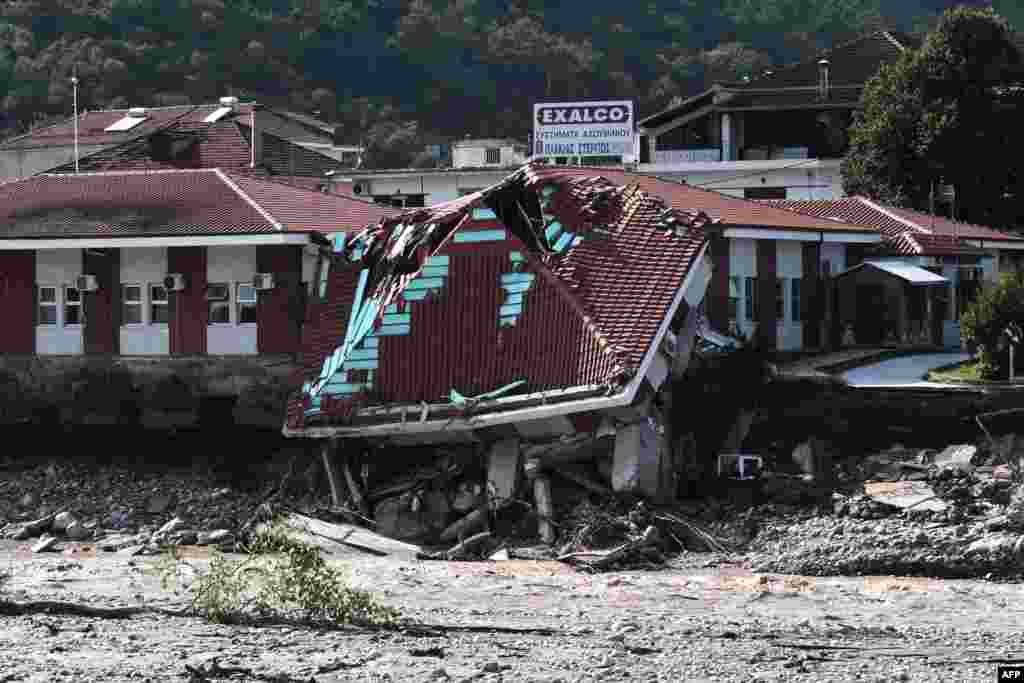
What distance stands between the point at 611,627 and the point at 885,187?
34920 mm

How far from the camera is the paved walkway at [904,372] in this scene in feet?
120

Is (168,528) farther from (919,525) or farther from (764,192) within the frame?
(764,192)

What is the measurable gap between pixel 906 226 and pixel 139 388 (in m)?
18.9

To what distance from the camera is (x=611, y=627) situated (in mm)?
25125

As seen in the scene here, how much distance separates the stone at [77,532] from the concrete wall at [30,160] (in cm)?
3249

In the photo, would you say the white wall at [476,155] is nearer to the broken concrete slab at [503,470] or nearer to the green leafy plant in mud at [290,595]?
the broken concrete slab at [503,470]

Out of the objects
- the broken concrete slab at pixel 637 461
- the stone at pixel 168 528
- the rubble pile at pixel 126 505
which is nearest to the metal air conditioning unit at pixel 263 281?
the rubble pile at pixel 126 505

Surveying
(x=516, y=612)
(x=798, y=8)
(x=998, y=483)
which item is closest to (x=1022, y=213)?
(x=998, y=483)

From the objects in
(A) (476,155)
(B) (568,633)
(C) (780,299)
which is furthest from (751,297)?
(A) (476,155)

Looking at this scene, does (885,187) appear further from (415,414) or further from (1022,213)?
(415,414)

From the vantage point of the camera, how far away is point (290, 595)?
26.4 m

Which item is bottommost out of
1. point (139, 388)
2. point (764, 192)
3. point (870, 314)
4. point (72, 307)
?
point (139, 388)

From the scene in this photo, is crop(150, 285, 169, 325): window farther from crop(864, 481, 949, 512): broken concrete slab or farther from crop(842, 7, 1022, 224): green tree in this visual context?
A: crop(842, 7, 1022, 224): green tree

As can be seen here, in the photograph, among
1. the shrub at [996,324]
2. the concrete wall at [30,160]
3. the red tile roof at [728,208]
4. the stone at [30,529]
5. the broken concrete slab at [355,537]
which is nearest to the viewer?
the broken concrete slab at [355,537]
